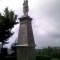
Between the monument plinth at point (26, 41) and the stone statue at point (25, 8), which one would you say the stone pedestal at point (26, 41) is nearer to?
the monument plinth at point (26, 41)

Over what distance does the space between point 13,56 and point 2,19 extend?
5.08 m

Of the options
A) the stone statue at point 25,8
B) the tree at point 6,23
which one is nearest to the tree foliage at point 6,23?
the tree at point 6,23

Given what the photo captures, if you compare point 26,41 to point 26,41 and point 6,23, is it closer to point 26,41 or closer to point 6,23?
point 26,41

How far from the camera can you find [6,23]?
19297mm

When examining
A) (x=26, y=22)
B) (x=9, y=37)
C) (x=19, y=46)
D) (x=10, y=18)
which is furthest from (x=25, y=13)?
(x=9, y=37)

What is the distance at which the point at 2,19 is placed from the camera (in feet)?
63.1

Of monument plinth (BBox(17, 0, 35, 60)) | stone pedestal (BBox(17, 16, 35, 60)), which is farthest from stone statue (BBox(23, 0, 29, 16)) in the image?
stone pedestal (BBox(17, 16, 35, 60))

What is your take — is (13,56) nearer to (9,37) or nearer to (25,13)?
(9,37)

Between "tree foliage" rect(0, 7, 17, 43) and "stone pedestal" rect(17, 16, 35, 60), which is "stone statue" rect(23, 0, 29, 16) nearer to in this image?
"stone pedestal" rect(17, 16, 35, 60)

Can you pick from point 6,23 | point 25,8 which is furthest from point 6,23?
point 25,8

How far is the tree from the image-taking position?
62.8ft

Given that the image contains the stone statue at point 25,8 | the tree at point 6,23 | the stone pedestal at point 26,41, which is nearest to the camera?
the stone pedestal at point 26,41

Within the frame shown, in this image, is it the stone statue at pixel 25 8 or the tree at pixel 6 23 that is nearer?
the stone statue at pixel 25 8

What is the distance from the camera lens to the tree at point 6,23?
62.8 ft
